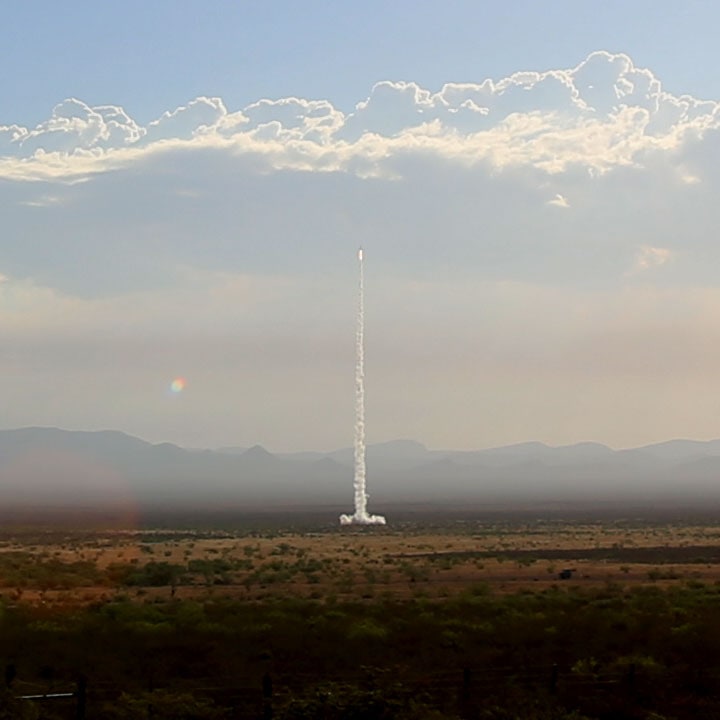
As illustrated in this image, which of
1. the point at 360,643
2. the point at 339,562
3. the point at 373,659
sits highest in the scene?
→ the point at 339,562

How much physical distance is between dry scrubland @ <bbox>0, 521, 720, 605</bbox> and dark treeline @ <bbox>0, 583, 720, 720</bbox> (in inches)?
439

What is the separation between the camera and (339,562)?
79938 millimetres

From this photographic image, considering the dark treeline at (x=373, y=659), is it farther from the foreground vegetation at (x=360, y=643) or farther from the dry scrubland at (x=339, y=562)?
the dry scrubland at (x=339, y=562)

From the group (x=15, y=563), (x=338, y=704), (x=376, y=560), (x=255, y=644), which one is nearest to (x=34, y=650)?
(x=255, y=644)

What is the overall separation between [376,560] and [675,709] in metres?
55.2

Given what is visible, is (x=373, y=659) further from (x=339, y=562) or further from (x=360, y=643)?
(x=339, y=562)

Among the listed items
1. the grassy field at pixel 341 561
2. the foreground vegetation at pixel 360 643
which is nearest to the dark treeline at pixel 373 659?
the foreground vegetation at pixel 360 643

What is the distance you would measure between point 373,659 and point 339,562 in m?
45.9

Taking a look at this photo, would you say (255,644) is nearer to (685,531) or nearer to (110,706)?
(110,706)

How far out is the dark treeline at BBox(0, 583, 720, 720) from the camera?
1051 inches

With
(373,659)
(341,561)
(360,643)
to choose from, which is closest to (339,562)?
(341,561)

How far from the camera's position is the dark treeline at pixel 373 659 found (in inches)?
1051

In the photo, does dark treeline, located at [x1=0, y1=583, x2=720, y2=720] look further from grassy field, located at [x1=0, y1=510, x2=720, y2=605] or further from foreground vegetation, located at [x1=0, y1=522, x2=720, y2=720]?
grassy field, located at [x1=0, y1=510, x2=720, y2=605]

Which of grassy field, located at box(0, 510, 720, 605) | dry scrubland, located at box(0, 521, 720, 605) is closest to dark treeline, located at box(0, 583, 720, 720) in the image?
grassy field, located at box(0, 510, 720, 605)
